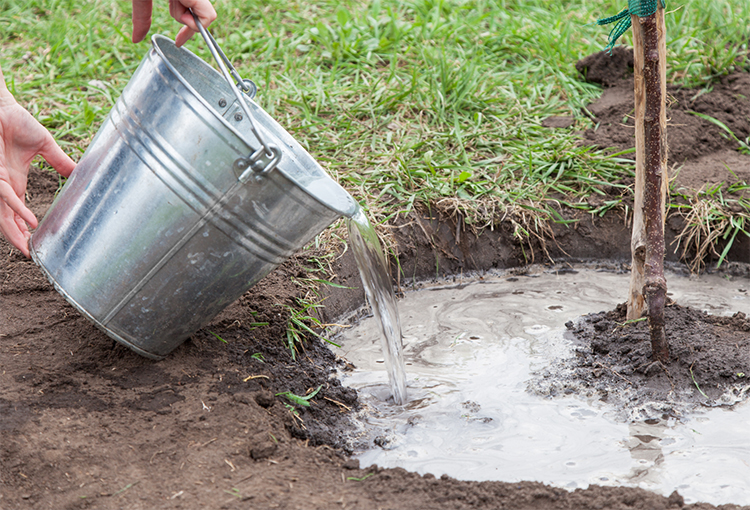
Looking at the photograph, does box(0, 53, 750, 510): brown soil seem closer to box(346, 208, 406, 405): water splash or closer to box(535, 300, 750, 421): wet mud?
box(535, 300, 750, 421): wet mud

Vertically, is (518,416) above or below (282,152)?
below

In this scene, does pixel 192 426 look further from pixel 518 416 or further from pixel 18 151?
pixel 18 151

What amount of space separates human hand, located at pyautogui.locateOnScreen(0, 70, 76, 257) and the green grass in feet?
3.56

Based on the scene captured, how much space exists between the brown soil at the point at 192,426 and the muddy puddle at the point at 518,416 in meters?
0.18

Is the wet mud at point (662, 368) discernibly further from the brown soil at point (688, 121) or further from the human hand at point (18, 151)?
the human hand at point (18, 151)

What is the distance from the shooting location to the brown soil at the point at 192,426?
5.67 ft

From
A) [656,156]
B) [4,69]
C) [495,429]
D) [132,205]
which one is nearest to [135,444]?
[132,205]

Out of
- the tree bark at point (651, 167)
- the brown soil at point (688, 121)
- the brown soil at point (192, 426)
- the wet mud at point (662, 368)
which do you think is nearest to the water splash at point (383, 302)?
the brown soil at point (192, 426)

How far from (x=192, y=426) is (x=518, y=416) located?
1.07m

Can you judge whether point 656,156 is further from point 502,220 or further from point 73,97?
point 73,97

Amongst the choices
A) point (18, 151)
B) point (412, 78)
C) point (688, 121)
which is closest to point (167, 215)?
point (18, 151)

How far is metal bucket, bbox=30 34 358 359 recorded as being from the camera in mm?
1799

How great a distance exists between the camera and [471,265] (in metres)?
3.32

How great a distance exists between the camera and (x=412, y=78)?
3.95 meters
